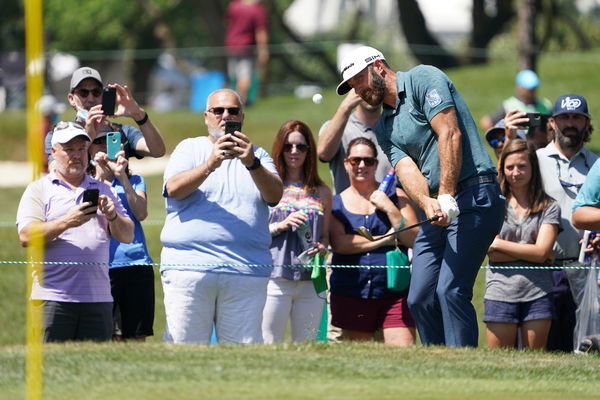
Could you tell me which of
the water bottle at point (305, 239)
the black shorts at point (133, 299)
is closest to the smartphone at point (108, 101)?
the black shorts at point (133, 299)

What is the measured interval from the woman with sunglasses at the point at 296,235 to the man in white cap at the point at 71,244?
1502mm

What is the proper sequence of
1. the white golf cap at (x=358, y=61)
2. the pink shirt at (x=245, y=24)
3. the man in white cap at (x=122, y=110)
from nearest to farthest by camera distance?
the white golf cap at (x=358, y=61)
the man in white cap at (x=122, y=110)
the pink shirt at (x=245, y=24)

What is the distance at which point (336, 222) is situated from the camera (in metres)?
10.1

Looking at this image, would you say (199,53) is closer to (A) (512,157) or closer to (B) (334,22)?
(B) (334,22)

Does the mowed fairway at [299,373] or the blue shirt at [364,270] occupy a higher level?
the blue shirt at [364,270]

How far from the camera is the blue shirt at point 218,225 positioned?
345 inches

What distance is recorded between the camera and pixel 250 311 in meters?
8.84

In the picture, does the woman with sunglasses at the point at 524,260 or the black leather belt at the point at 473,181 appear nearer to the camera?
the black leather belt at the point at 473,181

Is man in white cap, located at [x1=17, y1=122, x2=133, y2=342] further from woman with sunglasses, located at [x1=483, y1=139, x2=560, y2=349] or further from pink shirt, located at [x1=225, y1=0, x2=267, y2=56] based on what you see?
pink shirt, located at [x1=225, y1=0, x2=267, y2=56]

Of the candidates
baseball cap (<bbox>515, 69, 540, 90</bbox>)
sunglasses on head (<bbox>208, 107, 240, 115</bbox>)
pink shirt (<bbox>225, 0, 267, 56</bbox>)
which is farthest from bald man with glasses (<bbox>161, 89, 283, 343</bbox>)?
pink shirt (<bbox>225, 0, 267, 56</bbox>)

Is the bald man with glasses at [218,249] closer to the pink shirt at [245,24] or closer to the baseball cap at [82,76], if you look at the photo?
the baseball cap at [82,76]

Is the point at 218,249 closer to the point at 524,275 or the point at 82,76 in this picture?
the point at 82,76

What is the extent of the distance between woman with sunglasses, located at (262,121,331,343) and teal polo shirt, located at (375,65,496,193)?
1.71m

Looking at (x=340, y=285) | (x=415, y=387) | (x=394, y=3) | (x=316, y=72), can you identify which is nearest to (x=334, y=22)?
(x=394, y=3)
